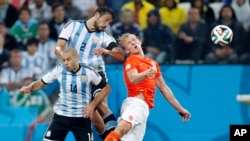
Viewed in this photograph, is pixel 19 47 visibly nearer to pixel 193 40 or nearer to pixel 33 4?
pixel 33 4

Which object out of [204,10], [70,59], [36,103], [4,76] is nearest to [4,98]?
[36,103]

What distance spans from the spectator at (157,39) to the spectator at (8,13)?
90.8 inches

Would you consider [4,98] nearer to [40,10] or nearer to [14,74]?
[14,74]

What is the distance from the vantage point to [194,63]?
46.3 feet

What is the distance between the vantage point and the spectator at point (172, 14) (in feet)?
52.2

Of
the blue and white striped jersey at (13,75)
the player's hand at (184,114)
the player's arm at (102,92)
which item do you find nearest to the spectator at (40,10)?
the blue and white striped jersey at (13,75)

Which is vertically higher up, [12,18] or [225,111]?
[12,18]

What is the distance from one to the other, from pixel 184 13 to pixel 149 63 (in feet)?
12.9

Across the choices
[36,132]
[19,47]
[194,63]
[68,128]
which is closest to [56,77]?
[68,128]

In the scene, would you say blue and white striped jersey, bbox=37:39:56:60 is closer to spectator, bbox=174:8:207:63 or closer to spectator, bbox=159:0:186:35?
spectator, bbox=159:0:186:35

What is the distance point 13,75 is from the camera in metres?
14.7

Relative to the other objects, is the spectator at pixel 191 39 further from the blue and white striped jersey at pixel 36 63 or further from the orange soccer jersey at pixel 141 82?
the orange soccer jersey at pixel 141 82

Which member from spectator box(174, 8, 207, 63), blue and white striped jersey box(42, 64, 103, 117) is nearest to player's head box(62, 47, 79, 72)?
blue and white striped jersey box(42, 64, 103, 117)

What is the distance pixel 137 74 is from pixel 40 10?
5.12m
